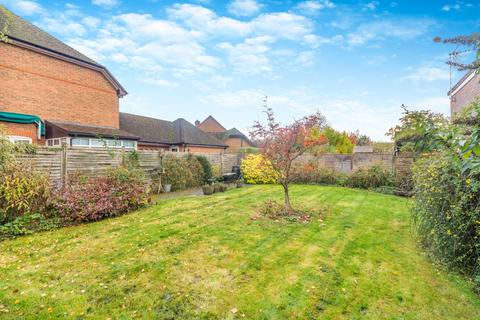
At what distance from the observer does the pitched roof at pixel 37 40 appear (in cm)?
1335

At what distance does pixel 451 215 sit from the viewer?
13.1 feet

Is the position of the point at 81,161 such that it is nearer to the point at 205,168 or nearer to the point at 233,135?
the point at 205,168

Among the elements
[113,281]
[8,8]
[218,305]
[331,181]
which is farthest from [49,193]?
[8,8]

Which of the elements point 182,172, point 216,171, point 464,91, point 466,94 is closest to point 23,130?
point 182,172

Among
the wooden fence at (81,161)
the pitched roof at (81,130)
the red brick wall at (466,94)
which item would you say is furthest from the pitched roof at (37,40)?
the red brick wall at (466,94)

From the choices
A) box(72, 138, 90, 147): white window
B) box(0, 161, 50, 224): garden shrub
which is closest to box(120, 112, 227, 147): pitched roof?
box(72, 138, 90, 147): white window

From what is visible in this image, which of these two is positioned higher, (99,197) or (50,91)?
(50,91)

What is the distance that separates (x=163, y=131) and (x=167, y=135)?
2.30 ft

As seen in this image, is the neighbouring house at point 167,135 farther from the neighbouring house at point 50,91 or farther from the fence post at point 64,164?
the fence post at point 64,164

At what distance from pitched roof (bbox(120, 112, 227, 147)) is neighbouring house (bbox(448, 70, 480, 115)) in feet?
71.2

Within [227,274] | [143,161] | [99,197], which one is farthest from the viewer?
[143,161]

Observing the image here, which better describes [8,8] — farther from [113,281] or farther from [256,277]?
[256,277]

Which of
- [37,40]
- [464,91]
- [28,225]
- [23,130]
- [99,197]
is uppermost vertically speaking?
[37,40]

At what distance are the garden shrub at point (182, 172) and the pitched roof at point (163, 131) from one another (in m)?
9.40
